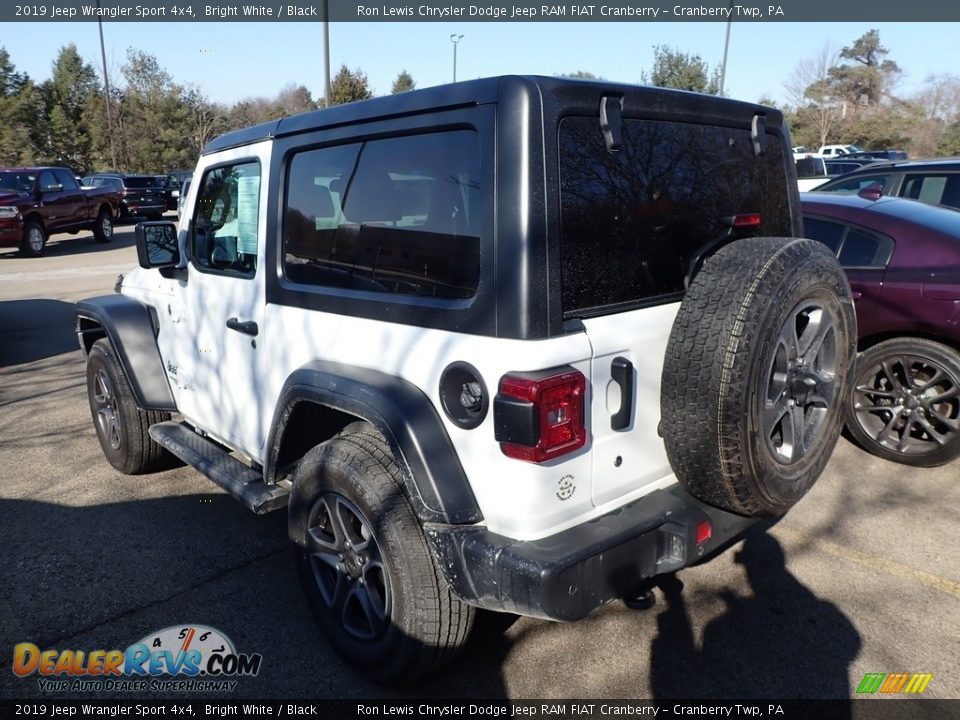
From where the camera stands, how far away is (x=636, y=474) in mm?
2498

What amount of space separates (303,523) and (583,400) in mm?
1331

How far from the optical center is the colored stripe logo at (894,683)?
2.67m

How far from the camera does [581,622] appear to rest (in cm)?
307

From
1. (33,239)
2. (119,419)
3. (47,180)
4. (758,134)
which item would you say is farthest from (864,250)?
(47,180)

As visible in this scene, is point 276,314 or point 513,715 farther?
point 276,314

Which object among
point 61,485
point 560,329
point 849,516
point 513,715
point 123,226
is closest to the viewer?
point 560,329

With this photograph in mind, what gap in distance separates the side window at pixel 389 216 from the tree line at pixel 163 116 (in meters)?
29.1

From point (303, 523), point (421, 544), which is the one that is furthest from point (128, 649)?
point (421, 544)

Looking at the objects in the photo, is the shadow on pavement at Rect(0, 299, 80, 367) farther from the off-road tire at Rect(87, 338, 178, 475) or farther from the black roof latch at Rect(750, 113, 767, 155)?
the black roof latch at Rect(750, 113, 767, 155)

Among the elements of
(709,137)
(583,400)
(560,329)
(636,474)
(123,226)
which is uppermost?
(709,137)

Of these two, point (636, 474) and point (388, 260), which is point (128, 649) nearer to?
point (388, 260)

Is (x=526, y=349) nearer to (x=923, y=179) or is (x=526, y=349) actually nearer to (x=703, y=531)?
(x=703, y=531)

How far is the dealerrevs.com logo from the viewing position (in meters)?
2.77

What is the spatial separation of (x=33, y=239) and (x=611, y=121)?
17465mm
